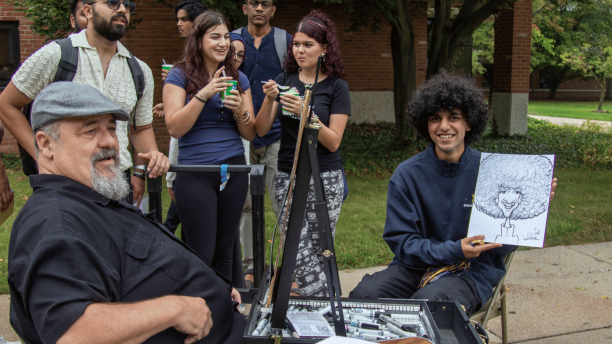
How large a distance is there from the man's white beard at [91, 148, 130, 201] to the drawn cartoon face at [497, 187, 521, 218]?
172cm

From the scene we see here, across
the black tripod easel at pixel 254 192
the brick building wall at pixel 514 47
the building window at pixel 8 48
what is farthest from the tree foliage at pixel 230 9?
the brick building wall at pixel 514 47

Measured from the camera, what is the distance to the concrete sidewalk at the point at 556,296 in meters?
3.45

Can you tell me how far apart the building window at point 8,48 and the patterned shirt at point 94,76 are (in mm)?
9079

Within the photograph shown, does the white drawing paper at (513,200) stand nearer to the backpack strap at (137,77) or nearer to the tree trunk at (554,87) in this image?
the backpack strap at (137,77)

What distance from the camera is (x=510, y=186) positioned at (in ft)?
8.01

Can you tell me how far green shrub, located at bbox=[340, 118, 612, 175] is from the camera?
984 centimetres

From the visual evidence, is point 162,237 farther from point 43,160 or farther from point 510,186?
point 510,186

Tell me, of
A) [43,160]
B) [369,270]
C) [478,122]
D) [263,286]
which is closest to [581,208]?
[369,270]

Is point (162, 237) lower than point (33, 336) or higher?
higher

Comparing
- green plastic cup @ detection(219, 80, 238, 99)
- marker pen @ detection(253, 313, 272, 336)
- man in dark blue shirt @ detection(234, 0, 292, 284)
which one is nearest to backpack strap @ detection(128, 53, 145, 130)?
green plastic cup @ detection(219, 80, 238, 99)

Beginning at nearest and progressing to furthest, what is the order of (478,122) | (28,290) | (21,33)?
(28,290) < (478,122) < (21,33)

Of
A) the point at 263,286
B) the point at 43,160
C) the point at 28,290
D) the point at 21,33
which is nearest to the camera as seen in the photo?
the point at 28,290

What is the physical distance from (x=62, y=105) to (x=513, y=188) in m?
2.01

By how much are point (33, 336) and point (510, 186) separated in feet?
6.98
